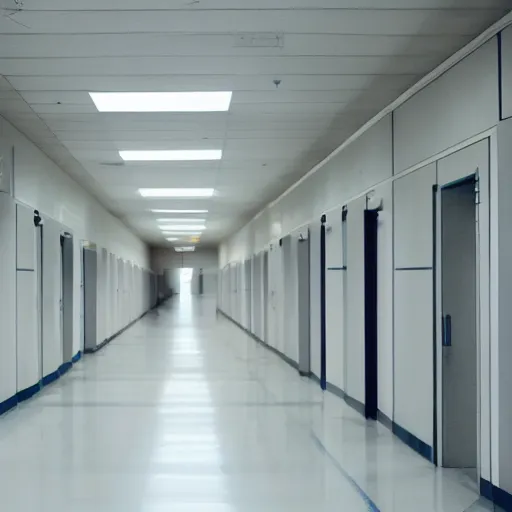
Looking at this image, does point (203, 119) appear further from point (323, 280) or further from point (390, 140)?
point (323, 280)

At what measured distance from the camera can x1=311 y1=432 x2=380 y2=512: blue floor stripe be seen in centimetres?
447

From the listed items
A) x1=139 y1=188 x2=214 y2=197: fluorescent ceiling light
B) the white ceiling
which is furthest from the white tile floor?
x1=139 y1=188 x2=214 y2=197: fluorescent ceiling light

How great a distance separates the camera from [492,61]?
4.62 m

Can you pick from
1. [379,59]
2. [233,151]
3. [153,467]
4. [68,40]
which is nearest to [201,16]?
[68,40]

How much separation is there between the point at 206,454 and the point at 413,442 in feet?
5.80

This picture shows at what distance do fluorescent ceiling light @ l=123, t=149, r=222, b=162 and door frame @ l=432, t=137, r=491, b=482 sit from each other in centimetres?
452

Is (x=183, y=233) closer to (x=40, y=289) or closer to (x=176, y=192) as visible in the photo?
(x=176, y=192)

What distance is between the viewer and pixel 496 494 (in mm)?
4406

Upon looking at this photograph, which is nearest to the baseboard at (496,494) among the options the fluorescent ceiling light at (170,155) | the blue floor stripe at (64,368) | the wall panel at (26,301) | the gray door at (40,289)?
the wall panel at (26,301)

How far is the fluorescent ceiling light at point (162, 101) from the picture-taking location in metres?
6.66

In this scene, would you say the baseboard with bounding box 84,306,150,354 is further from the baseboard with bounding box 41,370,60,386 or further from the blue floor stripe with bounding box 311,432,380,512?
the blue floor stripe with bounding box 311,432,380,512

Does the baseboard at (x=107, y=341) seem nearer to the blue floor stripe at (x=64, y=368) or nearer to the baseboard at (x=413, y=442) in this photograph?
the blue floor stripe at (x=64, y=368)

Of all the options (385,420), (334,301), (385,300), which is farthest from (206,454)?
(334,301)

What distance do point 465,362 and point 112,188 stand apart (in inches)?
359
